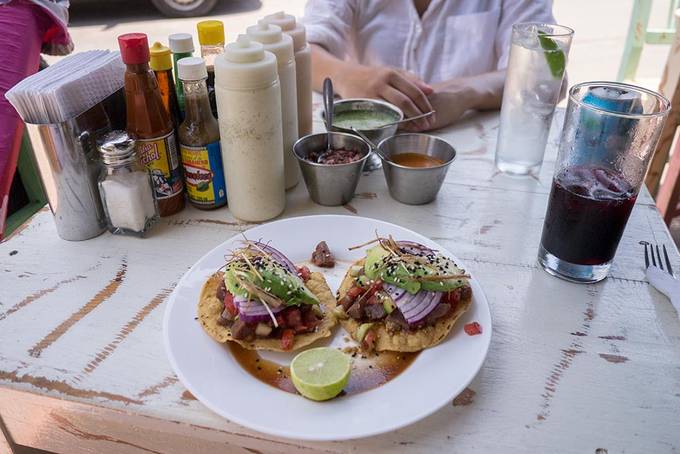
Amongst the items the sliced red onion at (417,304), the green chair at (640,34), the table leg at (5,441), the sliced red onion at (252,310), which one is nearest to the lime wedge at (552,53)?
the sliced red onion at (417,304)

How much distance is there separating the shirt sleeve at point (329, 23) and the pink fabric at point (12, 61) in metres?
1.00

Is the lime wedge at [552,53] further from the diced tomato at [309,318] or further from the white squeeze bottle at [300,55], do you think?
the diced tomato at [309,318]

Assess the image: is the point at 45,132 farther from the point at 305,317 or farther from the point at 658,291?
the point at 658,291

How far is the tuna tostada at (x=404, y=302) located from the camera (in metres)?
1.00

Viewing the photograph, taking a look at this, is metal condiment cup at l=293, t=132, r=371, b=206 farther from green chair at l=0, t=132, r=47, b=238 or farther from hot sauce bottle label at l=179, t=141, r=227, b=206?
green chair at l=0, t=132, r=47, b=238

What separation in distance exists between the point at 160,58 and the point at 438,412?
101 cm

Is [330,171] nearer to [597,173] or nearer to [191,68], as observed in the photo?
[191,68]

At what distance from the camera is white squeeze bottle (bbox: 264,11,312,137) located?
139 cm

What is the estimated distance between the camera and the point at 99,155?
1227 millimetres

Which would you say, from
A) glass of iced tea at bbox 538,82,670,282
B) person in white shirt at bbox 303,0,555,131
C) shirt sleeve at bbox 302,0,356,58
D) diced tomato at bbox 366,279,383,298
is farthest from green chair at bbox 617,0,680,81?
diced tomato at bbox 366,279,383,298

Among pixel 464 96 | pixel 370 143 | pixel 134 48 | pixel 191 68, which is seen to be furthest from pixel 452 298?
pixel 464 96

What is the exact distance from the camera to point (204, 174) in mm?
1328

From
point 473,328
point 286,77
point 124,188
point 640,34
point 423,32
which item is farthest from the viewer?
point 640,34

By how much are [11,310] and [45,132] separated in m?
0.37
